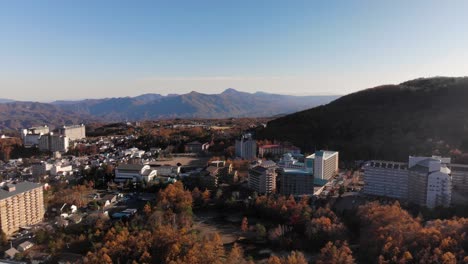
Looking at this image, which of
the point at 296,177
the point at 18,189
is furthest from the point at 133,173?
the point at 296,177

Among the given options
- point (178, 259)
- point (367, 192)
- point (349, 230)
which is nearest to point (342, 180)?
point (367, 192)

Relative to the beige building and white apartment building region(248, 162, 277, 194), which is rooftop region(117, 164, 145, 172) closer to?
the beige building

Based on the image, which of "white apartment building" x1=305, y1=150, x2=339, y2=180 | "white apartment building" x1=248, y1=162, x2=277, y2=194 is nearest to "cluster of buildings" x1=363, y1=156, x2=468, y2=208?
"white apartment building" x1=305, y1=150, x2=339, y2=180

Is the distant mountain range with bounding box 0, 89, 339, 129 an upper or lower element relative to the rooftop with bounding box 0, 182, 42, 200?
upper

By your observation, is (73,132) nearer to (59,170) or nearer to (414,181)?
(59,170)

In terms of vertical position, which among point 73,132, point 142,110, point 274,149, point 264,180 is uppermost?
point 142,110

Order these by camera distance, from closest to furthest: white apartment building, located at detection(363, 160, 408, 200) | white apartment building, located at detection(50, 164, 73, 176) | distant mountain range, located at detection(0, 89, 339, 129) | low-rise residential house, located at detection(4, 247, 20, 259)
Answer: low-rise residential house, located at detection(4, 247, 20, 259), white apartment building, located at detection(363, 160, 408, 200), white apartment building, located at detection(50, 164, 73, 176), distant mountain range, located at detection(0, 89, 339, 129)
